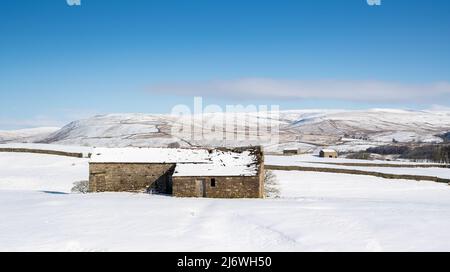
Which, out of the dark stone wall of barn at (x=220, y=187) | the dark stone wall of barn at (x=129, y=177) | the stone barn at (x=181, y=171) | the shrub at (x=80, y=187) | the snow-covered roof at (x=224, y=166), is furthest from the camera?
the shrub at (x=80, y=187)

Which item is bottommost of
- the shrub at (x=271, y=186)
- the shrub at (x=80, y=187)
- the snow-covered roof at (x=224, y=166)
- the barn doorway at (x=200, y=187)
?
the shrub at (x=271, y=186)

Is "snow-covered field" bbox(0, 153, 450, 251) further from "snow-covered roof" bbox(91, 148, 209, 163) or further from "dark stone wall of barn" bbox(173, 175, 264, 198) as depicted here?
"snow-covered roof" bbox(91, 148, 209, 163)

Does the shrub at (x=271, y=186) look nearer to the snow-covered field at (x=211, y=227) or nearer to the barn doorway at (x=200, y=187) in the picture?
the barn doorway at (x=200, y=187)

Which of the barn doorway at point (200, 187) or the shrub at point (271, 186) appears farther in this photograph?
the shrub at point (271, 186)

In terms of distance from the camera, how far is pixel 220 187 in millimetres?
33156

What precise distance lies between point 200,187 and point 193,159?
366cm

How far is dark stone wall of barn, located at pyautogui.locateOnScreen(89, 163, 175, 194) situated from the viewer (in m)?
36.1

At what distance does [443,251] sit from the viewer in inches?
544

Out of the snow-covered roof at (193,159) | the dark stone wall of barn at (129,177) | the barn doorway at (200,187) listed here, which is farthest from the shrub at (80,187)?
the barn doorway at (200,187)

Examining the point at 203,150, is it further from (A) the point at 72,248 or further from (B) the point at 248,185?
(A) the point at 72,248

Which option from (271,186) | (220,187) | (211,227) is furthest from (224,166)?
(211,227)

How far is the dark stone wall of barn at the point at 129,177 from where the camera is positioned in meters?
36.1
